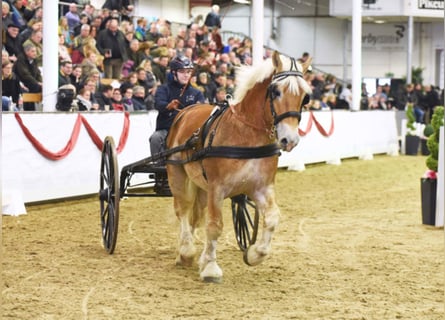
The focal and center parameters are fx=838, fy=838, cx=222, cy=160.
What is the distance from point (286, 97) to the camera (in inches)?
248

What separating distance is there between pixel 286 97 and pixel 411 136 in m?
19.4

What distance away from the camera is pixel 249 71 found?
6812 mm

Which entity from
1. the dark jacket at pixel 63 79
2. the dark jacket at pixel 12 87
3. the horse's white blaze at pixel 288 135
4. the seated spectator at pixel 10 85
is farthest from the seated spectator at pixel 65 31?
the horse's white blaze at pixel 288 135

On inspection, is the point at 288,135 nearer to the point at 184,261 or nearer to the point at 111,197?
the point at 184,261

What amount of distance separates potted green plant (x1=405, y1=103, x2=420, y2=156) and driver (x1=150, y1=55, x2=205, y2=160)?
17152 mm

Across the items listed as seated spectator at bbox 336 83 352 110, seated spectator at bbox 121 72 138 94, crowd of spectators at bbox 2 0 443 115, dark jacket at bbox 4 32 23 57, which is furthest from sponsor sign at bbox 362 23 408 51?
dark jacket at bbox 4 32 23 57

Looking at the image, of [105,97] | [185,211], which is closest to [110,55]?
[105,97]

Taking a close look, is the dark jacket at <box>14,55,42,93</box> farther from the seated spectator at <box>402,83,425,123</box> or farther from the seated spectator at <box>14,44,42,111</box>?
the seated spectator at <box>402,83,425,123</box>

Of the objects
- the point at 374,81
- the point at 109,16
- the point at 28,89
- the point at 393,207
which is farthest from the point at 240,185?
the point at 374,81

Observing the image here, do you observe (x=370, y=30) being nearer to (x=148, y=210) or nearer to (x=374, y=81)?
(x=374, y=81)

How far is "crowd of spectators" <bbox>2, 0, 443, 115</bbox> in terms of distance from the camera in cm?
1427

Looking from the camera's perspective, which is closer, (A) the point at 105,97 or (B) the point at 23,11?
(A) the point at 105,97

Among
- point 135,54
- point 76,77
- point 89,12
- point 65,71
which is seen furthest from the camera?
point 135,54

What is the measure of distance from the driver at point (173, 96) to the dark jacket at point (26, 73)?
240 inches
